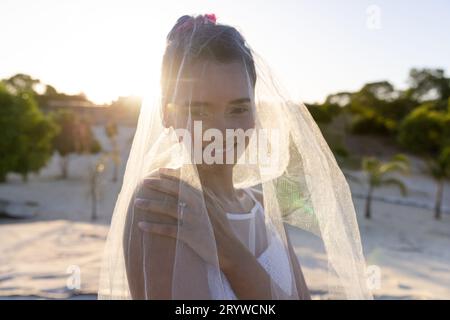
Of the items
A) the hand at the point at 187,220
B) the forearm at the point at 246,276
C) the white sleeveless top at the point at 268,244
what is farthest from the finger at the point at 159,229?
the white sleeveless top at the point at 268,244

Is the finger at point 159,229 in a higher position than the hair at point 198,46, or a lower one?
lower

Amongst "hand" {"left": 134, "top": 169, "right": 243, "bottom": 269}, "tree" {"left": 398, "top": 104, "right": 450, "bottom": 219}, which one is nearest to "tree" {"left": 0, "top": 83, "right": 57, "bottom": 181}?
"tree" {"left": 398, "top": 104, "right": 450, "bottom": 219}

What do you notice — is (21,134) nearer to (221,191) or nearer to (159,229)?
(221,191)

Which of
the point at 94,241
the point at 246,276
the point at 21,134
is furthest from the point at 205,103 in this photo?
the point at 21,134

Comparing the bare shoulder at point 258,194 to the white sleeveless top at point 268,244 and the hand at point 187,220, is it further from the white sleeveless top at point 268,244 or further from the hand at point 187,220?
the hand at point 187,220

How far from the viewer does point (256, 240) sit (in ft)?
5.54

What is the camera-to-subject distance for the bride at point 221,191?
1.39m

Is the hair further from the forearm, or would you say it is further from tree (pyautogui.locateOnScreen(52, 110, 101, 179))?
tree (pyautogui.locateOnScreen(52, 110, 101, 179))

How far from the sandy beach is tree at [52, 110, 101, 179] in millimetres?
1400

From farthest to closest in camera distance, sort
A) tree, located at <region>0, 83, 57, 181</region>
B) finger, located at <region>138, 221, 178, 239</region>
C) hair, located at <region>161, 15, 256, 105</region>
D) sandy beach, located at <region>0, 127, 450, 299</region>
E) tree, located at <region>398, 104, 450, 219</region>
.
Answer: tree, located at <region>398, 104, 450, 219</region>, tree, located at <region>0, 83, 57, 181</region>, sandy beach, located at <region>0, 127, 450, 299</region>, hair, located at <region>161, 15, 256, 105</region>, finger, located at <region>138, 221, 178, 239</region>

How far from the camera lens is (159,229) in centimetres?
134

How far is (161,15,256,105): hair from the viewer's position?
1.44 metres

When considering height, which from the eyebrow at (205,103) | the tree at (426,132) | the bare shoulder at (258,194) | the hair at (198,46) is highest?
the hair at (198,46)
